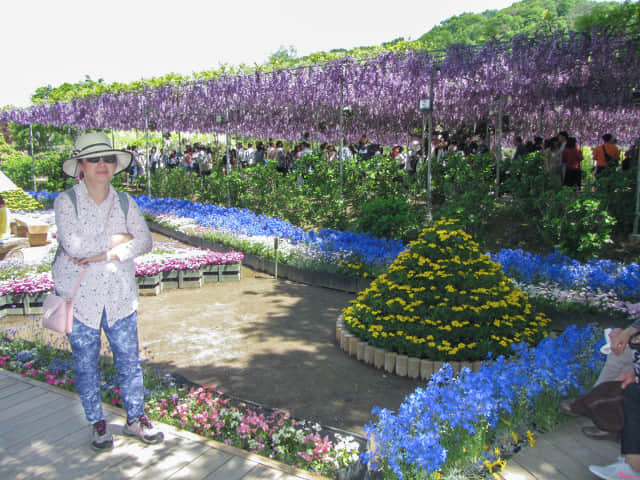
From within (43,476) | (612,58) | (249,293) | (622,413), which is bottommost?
(249,293)

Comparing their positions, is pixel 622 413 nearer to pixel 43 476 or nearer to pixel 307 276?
pixel 43 476

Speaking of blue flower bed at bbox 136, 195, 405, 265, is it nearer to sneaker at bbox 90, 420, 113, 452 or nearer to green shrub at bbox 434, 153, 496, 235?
green shrub at bbox 434, 153, 496, 235

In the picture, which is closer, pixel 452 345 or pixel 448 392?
pixel 448 392

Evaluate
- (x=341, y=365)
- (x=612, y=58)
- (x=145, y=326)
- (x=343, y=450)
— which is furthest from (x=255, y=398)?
(x=612, y=58)

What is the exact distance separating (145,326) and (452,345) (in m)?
3.81

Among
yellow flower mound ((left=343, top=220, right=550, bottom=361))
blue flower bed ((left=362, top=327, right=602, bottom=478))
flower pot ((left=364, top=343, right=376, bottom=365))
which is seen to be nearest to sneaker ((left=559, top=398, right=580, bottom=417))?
blue flower bed ((left=362, top=327, right=602, bottom=478))

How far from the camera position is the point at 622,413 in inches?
106

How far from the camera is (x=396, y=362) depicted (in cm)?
488

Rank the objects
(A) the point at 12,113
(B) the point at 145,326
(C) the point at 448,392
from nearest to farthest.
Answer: (C) the point at 448,392 < (B) the point at 145,326 < (A) the point at 12,113

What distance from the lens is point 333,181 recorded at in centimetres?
1253

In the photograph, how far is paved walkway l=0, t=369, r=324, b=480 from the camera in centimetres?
282

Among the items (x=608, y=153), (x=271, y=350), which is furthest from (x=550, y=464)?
(x=608, y=153)

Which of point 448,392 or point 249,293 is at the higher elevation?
point 448,392

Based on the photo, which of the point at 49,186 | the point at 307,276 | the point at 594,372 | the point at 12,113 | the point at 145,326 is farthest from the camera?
the point at 12,113
